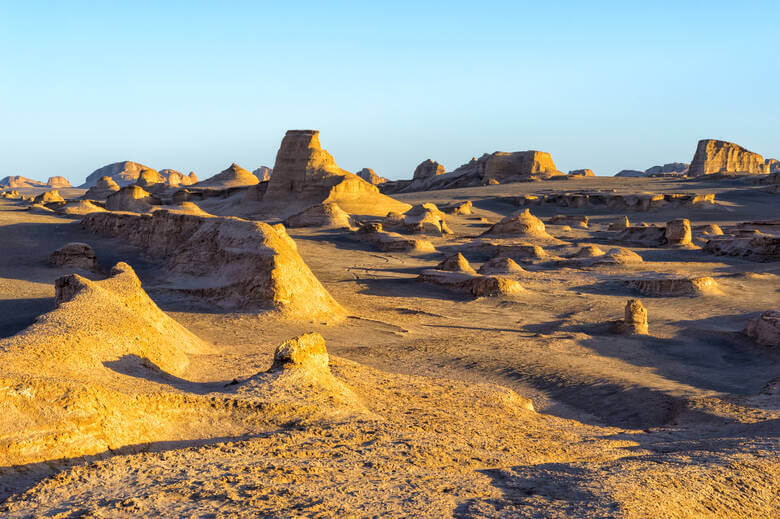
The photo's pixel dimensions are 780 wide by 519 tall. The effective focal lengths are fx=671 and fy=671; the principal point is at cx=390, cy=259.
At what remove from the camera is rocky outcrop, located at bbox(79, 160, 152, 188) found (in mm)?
96938

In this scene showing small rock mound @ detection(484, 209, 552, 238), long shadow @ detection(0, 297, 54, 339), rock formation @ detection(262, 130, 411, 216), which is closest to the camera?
long shadow @ detection(0, 297, 54, 339)

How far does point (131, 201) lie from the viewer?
115ft

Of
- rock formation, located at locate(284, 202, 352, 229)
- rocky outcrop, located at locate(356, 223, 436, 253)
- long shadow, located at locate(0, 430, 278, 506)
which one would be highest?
rock formation, located at locate(284, 202, 352, 229)

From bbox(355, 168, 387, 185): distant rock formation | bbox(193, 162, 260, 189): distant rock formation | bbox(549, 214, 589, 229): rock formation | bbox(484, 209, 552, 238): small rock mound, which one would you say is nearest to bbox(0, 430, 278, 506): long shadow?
bbox(484, 209, 552, 238): small rock mound

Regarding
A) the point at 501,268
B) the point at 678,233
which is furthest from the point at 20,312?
the point at 678,233

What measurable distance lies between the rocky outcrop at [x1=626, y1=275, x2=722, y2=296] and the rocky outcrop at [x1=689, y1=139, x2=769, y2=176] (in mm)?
53021

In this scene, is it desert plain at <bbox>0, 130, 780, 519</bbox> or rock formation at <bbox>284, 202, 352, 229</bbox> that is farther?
rock formation at <bbox>284, 202, 352, 229</bbox>

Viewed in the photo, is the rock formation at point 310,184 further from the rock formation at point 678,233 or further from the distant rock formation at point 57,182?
the distant rock formation at point 57,182

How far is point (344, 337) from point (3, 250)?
10.2m

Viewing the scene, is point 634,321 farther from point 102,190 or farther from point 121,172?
point 121,172

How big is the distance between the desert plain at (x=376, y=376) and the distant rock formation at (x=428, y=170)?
139 ft

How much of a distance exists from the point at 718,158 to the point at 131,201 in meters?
54.0

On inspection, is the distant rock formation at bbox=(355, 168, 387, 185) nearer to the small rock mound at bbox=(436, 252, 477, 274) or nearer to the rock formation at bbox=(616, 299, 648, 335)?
the small rock mound at bbox=(436, 252, 477, 274)

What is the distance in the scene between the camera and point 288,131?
119 ft
